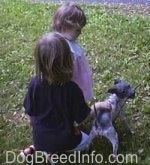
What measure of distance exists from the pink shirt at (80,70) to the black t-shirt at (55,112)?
0.41 metres

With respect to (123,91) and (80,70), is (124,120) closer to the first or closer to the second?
(123,91)

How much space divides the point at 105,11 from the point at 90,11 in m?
0.26

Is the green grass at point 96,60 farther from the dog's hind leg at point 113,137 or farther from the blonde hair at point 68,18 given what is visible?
the blonde hair at point 68,18

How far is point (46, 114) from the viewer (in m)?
3.49

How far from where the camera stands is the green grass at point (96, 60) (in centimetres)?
402

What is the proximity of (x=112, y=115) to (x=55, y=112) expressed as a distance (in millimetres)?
512

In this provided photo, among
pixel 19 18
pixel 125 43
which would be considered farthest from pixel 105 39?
pixel 19 18

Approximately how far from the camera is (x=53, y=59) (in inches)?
130

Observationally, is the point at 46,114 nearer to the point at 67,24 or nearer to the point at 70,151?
the point at 70,151

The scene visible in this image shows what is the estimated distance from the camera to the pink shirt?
3.81 metres

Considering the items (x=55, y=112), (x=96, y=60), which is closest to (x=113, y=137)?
(x=55, y=112)

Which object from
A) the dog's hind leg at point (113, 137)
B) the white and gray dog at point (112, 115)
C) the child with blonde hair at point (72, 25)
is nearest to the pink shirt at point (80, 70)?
the child with blonde hair at point (72, 25)

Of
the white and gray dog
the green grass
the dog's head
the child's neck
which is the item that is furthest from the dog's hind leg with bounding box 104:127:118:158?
the child's neck

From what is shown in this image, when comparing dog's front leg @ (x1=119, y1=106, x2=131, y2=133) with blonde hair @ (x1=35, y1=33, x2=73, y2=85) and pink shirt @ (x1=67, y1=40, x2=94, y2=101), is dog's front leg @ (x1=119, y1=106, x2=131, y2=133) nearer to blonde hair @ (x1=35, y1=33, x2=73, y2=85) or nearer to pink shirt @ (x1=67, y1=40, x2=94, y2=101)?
pink shirt @ (x1=67, y1=40, x2=94, y2=101)
